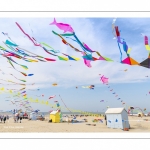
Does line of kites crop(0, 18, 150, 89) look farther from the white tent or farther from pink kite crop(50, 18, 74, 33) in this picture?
the white tent

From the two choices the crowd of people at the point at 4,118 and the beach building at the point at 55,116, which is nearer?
the crowd of people at the point at 4,118

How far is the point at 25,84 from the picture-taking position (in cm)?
695

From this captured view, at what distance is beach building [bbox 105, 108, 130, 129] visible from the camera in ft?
21.8

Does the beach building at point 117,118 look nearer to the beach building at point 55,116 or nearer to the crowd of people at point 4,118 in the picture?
the beach building at point 55,116

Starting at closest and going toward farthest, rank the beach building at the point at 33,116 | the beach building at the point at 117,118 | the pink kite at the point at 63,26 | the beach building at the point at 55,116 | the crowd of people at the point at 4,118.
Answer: the pink kite at the point at 63,26
the beach building at the point at 117,118
the crowd of people at the point at 4,118
the beach building at the point at 55,116
the beach building at the point at 33,116

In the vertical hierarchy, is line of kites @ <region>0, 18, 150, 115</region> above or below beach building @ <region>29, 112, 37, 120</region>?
above

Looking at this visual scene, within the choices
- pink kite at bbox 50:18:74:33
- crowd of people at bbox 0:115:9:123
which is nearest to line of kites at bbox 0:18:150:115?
pink kite at bbox 50:18:74:33

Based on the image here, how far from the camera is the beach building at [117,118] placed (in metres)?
6.65

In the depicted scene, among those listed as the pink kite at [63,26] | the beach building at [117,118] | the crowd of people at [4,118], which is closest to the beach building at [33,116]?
the crowd of people at [4,118]

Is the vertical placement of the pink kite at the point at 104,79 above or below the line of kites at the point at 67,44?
below

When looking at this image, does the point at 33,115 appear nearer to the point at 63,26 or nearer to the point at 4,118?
the point at 4,118
